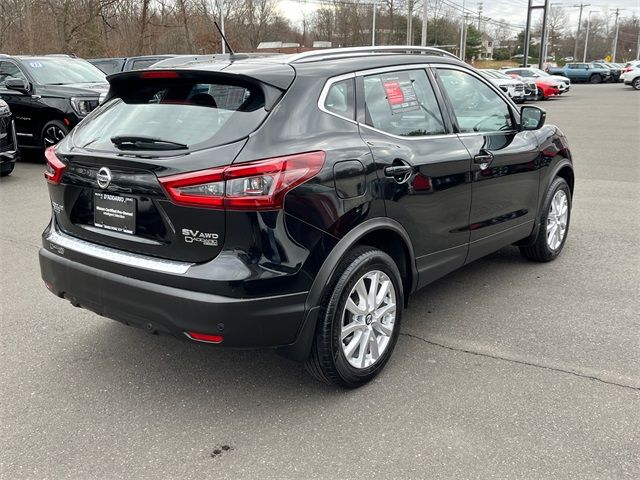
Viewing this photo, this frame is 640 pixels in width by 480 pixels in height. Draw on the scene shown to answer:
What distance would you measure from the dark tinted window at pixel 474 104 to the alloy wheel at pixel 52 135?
27.0ft

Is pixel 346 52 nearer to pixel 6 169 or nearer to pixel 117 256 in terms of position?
pixel 117 256

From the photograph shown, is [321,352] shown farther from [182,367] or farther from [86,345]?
[86,345]

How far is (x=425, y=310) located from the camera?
4.41m

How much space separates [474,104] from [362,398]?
231 centimetres

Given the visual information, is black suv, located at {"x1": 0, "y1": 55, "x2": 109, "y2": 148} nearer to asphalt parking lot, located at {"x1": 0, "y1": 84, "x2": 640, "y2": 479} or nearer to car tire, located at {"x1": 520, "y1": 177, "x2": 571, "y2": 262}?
asphalt parking lot, located at {"x1": 0, "y1": 84, "x2": 640, "y2": 479}

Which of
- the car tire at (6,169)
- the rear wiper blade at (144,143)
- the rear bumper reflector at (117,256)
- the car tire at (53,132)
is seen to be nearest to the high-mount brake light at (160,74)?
the rear wiper blade at (144,143)

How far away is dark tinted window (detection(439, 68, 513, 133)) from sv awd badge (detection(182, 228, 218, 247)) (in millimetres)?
2069

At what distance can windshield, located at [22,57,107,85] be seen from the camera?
11.3 metres

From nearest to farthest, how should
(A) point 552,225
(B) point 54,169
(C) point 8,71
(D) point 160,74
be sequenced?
(D) point 160,74 → (B) point 54,169 → (A) point 552,225 → (C) point 8,71

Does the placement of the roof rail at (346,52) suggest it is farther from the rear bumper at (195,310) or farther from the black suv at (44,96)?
the black suv at (44,96)

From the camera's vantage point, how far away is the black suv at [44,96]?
34.5 feet

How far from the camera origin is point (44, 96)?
10.7 meters

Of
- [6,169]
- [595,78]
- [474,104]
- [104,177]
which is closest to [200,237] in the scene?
[104,177]

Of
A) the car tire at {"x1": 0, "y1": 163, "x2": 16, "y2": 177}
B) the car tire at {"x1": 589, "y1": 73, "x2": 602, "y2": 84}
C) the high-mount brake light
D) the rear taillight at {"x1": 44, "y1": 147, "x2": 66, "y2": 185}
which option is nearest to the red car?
the car tire at {"x1": 589, "y1": 73, "x2": 602, "y2": 84}
